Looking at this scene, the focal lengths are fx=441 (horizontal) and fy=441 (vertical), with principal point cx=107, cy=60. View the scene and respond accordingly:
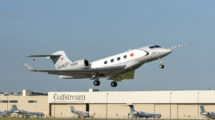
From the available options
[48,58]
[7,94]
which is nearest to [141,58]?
[48,58]

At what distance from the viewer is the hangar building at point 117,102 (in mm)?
97625

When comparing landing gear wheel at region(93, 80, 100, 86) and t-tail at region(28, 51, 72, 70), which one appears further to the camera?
t-tail at region(28, 51, 72, 70)

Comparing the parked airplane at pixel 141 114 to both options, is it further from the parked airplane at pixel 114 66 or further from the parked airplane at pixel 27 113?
the parked airplane at pixel 114 66

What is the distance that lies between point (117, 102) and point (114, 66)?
62172mm

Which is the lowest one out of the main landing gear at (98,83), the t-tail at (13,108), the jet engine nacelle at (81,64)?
the t-tail at (13,108)

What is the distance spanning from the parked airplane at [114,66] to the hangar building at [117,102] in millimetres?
51711

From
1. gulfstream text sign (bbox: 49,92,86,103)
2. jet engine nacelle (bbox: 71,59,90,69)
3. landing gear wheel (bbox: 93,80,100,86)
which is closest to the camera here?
landing gear wheel (bbox: 93,80,100,86)

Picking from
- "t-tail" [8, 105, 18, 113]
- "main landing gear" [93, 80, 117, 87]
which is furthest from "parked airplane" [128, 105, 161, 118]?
"main landing gear" [93, 80, 117, 87]

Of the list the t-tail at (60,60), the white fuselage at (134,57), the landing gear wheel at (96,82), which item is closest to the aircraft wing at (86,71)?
the white fuselage at (134,57)

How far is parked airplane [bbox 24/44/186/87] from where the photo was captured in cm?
4350

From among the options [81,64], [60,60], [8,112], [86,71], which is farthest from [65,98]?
[86,71]

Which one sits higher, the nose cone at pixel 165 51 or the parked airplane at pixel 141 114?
the nose cone at pixel 165 51

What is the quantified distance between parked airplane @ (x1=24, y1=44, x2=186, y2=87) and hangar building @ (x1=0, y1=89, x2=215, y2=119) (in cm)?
5171

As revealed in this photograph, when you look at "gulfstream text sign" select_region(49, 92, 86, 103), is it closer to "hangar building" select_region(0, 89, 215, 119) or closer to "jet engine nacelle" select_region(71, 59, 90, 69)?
"hangar building" select_region(0, 89, 215, 119)
